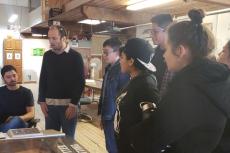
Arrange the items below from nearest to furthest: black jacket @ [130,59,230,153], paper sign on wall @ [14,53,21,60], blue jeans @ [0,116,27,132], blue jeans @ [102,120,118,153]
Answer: black jacket @ [130,59,230,153], blue jeans @ [0,116,27,132], blue jeans @ [102,120,118,153], paper sign on wall @ [14,53,21,60]

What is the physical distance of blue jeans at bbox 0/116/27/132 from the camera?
2.84 m

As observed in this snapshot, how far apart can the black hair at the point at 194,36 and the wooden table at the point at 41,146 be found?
0.94 m

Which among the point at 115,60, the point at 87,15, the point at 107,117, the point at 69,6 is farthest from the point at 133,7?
the point at 107,117

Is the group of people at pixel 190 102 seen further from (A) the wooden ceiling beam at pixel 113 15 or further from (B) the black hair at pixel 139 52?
(A) the wooden ceiling beam at pixel 113 15

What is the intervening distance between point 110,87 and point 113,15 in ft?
7.47

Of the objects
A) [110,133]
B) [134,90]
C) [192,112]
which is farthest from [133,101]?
[110,133]

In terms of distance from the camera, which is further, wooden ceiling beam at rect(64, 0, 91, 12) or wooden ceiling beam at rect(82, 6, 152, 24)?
wooden ceiling beam at rect(82, 6, 152, 24)

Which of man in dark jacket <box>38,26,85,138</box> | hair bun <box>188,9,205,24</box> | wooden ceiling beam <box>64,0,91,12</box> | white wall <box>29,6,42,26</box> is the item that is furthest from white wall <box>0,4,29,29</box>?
hair bun <box>188,9,205,24</box>

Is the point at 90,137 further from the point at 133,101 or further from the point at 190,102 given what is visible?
the point at 190,102

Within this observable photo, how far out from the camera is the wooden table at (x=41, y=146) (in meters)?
1.67

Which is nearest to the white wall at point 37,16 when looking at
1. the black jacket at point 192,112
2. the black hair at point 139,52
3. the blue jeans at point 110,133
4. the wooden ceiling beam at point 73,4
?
the wooden ceiling beam at point 73,4

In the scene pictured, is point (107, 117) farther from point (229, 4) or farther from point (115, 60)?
point (229, 4)

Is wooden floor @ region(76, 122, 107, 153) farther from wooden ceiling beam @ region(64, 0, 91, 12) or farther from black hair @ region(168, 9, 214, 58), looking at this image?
black hair @ region(168, 9, 214, 58)

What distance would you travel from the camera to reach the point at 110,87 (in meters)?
3.00
